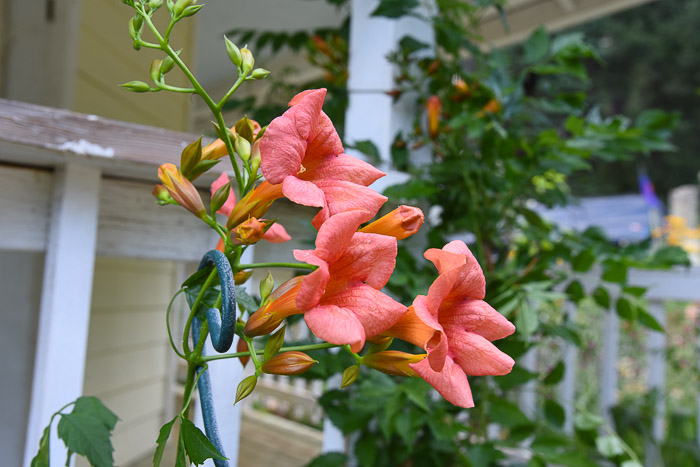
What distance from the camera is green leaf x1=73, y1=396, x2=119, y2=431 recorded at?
484 mm

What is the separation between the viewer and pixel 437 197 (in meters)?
1.09

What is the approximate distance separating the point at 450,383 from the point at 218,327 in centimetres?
16

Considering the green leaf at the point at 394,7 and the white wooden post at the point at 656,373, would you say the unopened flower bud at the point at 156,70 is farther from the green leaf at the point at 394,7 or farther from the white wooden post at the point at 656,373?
the white wooden post at the point at 656,373

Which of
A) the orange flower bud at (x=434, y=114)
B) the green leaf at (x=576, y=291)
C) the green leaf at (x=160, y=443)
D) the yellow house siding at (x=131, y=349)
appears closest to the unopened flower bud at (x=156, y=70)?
the green leaf at (x=160, y=443)

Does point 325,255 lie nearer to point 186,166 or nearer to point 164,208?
point 186,166

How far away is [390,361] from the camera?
0.32 meters

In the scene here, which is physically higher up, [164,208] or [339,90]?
[339,90]

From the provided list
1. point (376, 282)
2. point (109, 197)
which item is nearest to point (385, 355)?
point (376, 282)

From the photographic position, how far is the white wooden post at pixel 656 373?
1.62m

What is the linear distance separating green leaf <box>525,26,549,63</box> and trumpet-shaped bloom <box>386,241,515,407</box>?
931 millimetres

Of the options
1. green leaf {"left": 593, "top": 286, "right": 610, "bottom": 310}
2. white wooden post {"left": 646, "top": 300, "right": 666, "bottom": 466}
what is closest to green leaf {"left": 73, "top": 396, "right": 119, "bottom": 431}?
green leaf {"left": 593, "top": 286, "right": 610, "bottom": 310}

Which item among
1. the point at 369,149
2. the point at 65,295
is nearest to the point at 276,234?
the point at 65,295

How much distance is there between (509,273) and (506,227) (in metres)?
0.28

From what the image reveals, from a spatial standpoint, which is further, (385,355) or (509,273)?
(509,273)
